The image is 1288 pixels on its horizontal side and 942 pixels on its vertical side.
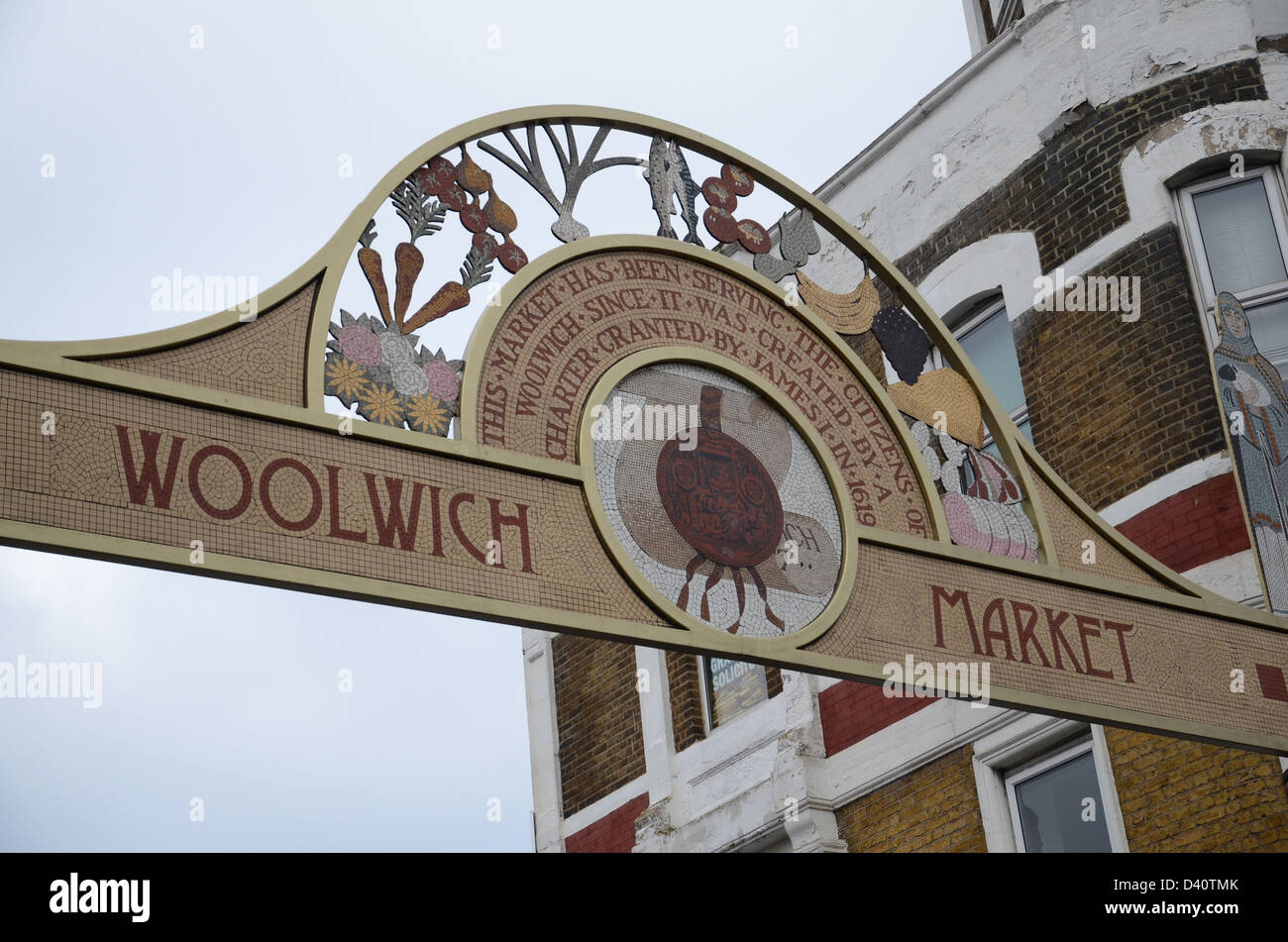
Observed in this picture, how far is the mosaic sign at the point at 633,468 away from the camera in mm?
5727

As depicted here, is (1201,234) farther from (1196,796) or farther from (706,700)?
(706,700)

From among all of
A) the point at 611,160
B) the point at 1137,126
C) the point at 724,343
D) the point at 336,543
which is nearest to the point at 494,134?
the point at 611,160

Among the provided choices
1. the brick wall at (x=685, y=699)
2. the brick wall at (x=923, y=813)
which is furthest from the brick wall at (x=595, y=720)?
the brick wall at (x=923, y=813)

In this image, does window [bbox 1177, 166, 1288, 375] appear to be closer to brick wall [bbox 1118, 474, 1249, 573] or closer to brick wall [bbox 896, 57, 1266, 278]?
brick wall [bbox 896, 57, 1266, 278]

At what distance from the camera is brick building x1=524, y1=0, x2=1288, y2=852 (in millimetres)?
10883

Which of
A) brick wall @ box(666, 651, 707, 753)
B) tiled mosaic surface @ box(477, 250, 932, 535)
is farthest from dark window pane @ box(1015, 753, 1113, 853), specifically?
tiled mosaic surface @ box(477, 250, 932, 535)

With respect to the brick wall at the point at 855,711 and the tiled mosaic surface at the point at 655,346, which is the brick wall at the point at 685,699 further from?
the tiled mosaic surface at the point at 655,346

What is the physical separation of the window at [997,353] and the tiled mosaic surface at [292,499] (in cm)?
679

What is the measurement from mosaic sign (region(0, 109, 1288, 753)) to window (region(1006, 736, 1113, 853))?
10.8 feet

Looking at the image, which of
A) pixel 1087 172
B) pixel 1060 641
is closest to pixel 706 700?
pixel 1087 172

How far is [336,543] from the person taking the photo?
5.85 m

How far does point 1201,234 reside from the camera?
11828 millimetres
